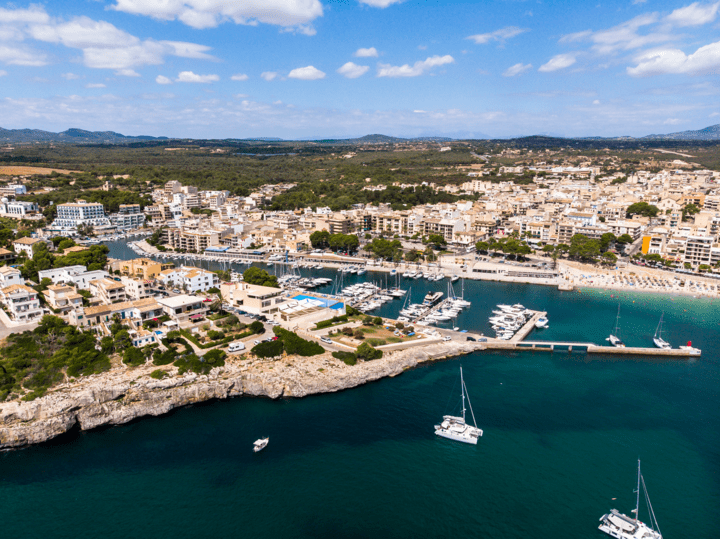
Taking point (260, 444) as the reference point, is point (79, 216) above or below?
above

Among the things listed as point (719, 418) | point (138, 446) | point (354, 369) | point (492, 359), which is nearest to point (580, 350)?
point (492, 359)

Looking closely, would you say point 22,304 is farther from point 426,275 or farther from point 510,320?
point 426,275

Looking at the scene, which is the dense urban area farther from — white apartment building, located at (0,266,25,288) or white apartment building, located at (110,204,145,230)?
white apartment building, located at (110,204,145,230)

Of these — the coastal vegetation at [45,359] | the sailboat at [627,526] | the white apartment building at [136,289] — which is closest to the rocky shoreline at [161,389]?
the coastal vegetation at [45,359]

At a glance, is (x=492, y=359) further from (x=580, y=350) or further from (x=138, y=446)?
(x=138, y=446)

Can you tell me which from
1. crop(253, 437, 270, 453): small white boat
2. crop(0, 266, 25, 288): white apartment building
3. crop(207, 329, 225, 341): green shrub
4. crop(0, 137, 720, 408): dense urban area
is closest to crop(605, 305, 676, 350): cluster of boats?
crop(0, 137, 720, 408): dense urban area

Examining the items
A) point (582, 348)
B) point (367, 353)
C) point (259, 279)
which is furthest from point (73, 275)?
point (582, 348)
